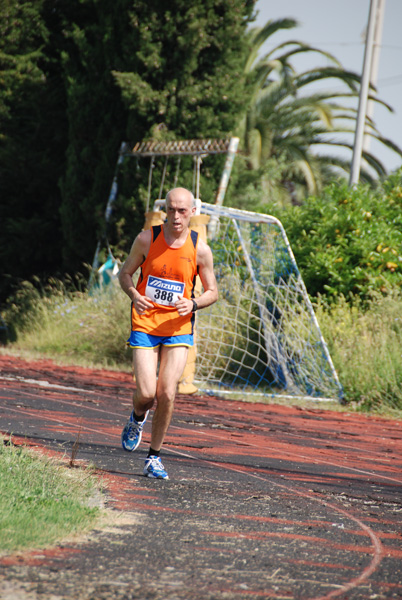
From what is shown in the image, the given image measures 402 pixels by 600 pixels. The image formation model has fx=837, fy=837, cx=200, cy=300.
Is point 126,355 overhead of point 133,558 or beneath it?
beneath

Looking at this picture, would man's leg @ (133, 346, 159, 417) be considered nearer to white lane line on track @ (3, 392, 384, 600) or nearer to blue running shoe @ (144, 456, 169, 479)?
blue running shoe @ (144, 456, 169, 479)

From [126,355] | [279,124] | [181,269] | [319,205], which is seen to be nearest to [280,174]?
[279,124]

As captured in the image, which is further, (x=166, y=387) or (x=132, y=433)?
(x=132, y=433)

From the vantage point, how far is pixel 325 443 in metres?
7.71

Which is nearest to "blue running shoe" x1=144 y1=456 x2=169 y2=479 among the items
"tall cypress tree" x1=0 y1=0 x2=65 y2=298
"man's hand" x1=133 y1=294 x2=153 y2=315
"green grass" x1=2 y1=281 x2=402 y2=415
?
"man's hand" x1=133 y1=294 x2=153 y2=315

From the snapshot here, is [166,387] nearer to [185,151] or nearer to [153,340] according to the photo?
[153,340]

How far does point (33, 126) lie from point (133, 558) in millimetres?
15662

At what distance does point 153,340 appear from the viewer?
17.4 ft

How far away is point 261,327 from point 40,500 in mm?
8524

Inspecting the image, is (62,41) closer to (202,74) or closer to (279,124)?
(202,74)

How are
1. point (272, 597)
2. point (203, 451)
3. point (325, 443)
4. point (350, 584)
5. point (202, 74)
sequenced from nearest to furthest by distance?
1. point (272, 597)
2. point (350, 584)
3. point (203, 451)
4. point (325, 443)
5. point (202, 74)

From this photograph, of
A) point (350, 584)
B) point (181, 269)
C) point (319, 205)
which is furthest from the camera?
point (319, 205)

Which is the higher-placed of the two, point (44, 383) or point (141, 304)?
point (141, 304)

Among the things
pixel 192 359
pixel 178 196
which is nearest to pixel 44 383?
pixel 192 359
